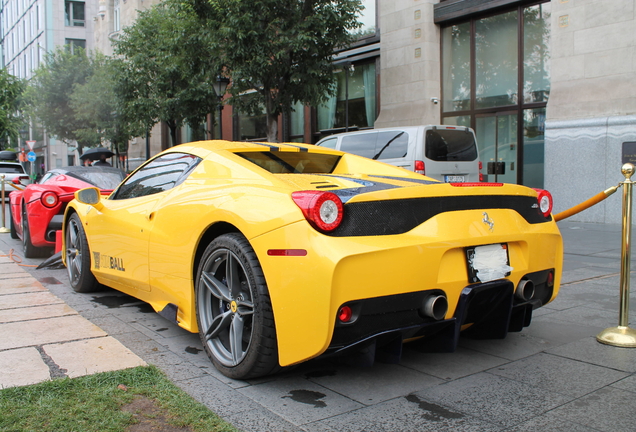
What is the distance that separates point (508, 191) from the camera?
135 inches

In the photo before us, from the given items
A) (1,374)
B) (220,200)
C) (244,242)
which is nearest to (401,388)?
(244,242)

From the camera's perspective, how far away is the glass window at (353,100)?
1894cm

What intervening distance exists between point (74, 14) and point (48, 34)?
3.25 meters

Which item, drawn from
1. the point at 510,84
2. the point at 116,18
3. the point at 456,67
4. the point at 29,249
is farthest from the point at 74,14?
the point at 29,249

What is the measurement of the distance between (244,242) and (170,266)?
905 millimetres

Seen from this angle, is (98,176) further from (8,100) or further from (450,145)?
(8,100)

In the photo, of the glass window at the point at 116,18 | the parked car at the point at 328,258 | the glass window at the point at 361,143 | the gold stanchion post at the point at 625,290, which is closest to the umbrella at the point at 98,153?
the glass window at the point at 361,143

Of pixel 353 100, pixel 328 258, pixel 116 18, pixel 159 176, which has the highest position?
pixel 116 18

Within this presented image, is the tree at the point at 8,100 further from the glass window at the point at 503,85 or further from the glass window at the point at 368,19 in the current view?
the glass window at the point at 503,85

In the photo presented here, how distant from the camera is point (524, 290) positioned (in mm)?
3326

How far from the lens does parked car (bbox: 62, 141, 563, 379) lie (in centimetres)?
272

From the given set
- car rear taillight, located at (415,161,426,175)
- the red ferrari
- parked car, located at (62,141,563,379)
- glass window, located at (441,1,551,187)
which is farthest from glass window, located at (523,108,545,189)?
parked car, located at (62,141,563,379)

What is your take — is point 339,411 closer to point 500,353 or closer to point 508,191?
point 500,353

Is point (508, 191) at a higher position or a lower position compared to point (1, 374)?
higher
